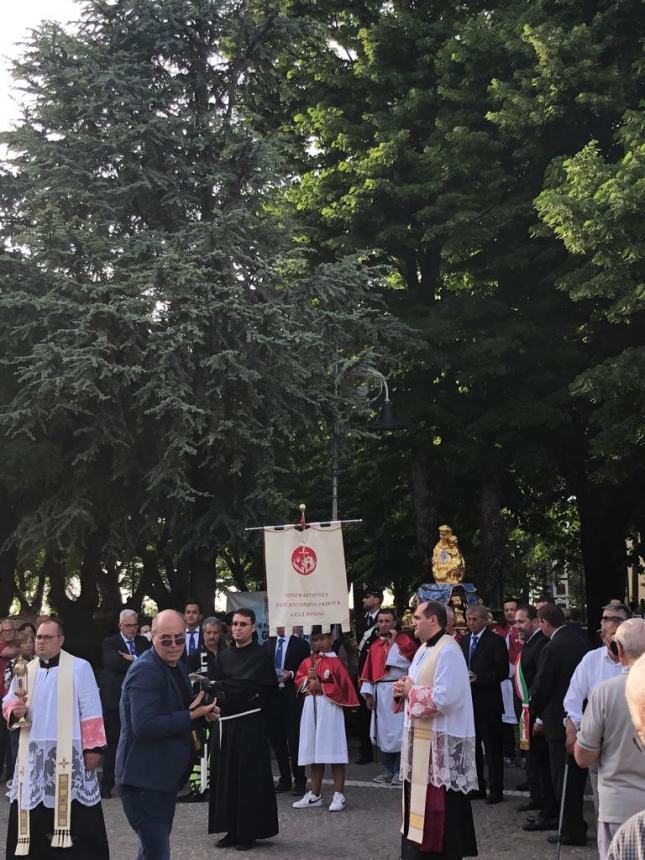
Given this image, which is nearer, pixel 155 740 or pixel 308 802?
pixel 155 740

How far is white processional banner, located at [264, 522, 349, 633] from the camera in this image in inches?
508

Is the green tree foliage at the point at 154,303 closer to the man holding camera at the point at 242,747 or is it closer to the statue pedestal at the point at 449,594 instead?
the statue pedestal at the point at 449,594

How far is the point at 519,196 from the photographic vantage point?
76.1ft

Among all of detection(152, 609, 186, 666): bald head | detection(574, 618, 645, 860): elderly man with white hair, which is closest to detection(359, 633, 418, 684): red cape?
detection(152, 609, 186, 666): bald head

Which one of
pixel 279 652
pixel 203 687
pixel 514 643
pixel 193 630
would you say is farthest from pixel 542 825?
pixel 193 630

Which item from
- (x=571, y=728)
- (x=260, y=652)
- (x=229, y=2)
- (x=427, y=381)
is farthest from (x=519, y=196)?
(x=571, y=728)

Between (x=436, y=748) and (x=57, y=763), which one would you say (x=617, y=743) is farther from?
(x=57, y=763)

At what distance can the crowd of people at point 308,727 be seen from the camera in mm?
6879

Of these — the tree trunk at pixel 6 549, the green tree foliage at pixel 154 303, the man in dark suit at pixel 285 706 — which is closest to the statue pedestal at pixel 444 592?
the green tree foliage at pixel 154 303

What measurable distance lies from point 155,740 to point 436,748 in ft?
6.83

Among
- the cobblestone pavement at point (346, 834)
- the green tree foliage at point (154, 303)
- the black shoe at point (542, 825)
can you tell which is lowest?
the cobblestone pavement at point (346, 834)

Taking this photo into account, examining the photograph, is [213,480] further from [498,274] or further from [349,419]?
[498,274]

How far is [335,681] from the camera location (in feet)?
41.3

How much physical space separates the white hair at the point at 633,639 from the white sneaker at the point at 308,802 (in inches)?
278
